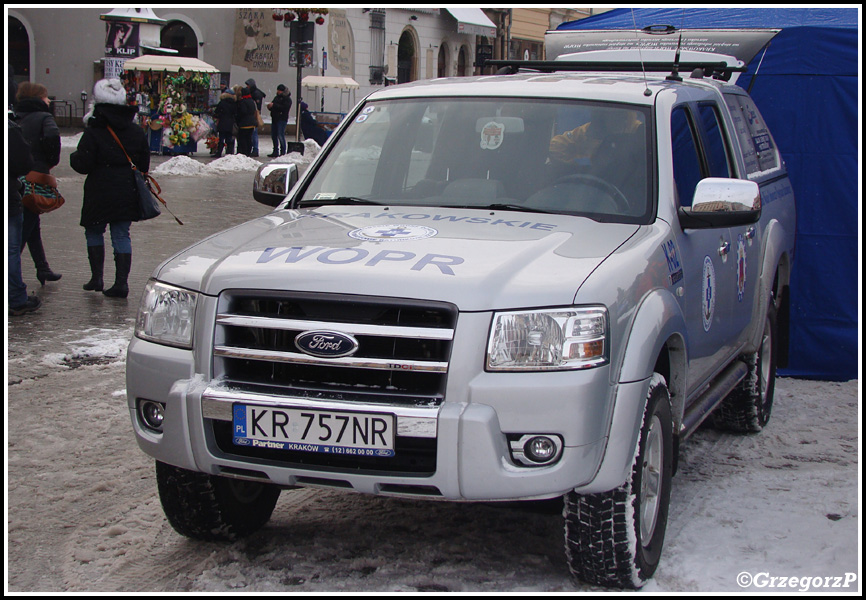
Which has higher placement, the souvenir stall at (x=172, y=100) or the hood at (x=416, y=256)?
the hood at (x=416, y=256)

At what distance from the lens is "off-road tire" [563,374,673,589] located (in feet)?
11.4

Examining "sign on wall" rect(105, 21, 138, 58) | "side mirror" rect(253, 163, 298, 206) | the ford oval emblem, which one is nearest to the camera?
the ford oval emblem

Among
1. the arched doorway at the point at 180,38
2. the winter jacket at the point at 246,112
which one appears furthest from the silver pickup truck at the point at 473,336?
the arched doorway at the point at 180,38

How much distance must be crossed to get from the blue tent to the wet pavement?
195 inches

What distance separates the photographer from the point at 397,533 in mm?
4258

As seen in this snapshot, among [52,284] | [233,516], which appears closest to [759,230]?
[233,516]

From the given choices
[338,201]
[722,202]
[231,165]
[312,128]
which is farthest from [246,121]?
[722,202]

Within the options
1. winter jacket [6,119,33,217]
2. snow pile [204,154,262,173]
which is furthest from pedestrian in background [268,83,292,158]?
winter jacket [6,119,33,217]

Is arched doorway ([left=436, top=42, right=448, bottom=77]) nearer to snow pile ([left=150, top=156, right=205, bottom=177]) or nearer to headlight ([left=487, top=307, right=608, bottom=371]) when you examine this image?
snow pile ([left=150, top=156, right=205, bottom=177])

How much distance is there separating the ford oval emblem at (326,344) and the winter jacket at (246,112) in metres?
22.0

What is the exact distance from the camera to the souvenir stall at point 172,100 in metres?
25.1

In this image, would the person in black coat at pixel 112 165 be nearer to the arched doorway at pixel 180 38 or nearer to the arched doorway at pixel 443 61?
the arched doorway at pixel 180 38

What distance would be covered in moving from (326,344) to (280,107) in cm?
2403

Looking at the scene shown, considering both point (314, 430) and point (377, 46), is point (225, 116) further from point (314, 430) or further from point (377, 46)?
point (314, 430)
